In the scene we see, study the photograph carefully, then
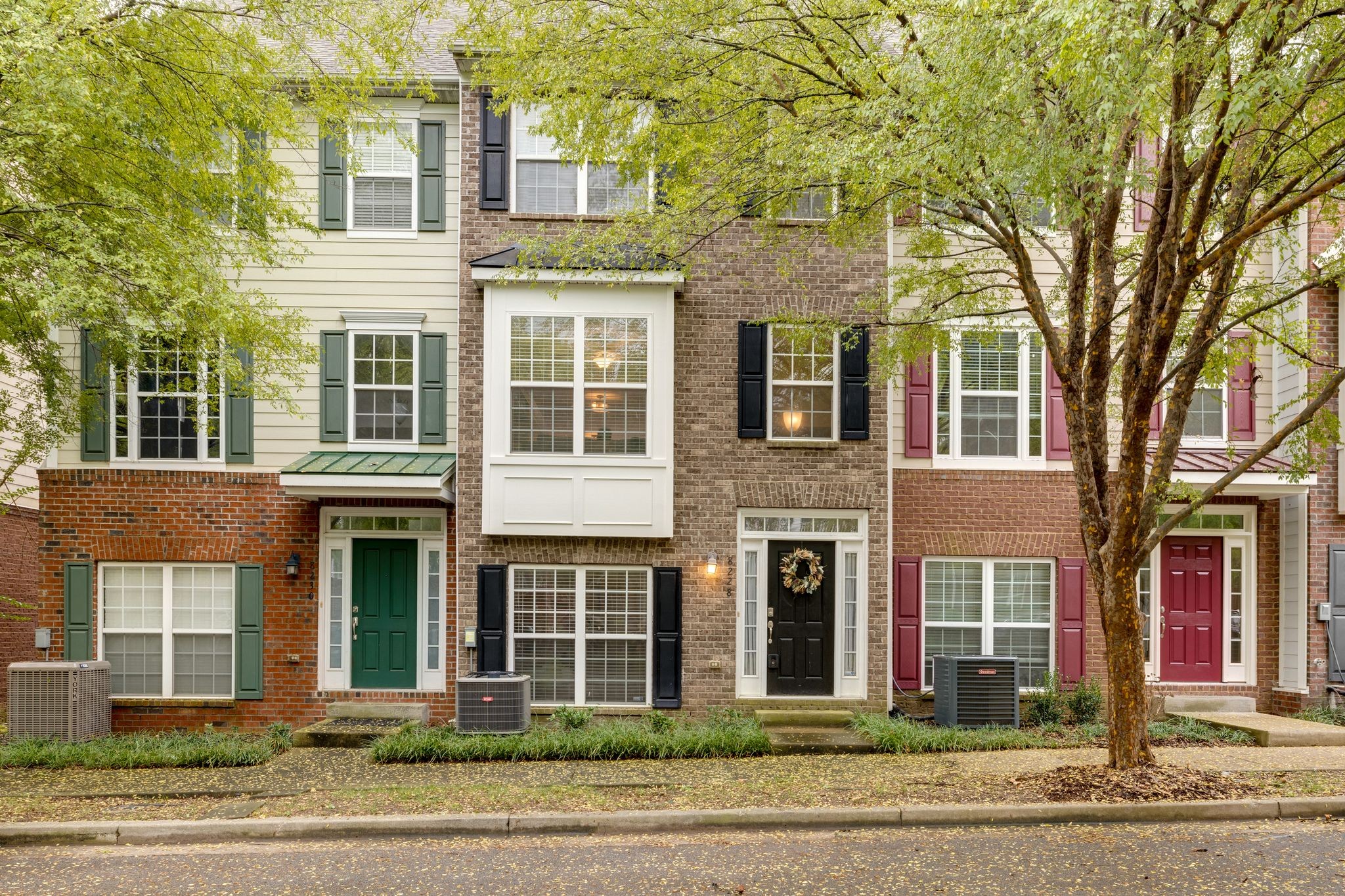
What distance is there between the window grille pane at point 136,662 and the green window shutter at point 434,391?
171 inches

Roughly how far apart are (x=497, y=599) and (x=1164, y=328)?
783 cm

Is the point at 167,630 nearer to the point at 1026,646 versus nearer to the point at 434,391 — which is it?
the point at 434,391

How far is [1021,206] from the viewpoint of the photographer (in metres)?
8.44

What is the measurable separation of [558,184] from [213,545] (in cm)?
635

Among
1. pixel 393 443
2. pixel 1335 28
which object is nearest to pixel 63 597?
pixel 393 443

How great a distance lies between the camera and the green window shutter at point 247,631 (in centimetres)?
1188

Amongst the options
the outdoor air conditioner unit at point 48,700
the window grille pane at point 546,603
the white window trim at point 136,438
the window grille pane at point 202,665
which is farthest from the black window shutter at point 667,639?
the outdoor air conditioner unit at point 48,700

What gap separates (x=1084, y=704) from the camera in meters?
11.9

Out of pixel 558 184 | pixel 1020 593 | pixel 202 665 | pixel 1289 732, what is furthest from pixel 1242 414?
pixel 202 665

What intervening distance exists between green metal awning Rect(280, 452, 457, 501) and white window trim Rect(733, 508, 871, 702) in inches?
148

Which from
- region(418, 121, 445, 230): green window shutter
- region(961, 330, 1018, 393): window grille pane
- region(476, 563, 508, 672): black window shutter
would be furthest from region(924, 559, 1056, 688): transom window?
region(418, 121, 445, 230): green window shutter

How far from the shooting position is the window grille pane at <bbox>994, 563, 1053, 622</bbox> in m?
12.4

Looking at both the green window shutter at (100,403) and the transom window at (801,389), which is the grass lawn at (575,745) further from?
the green window shutter at (100,403)

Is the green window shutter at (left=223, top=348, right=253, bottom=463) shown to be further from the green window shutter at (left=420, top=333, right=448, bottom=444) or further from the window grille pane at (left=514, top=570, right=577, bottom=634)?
the window grille pane at (left=514, top=570, right=577, bottom=634)
